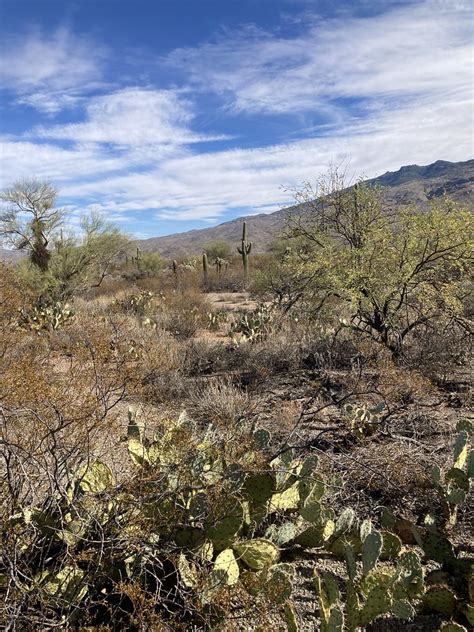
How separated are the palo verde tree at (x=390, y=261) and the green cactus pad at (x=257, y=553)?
544 centimetres

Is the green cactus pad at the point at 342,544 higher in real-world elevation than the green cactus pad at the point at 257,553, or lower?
lower

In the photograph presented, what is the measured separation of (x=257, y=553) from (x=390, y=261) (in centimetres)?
609

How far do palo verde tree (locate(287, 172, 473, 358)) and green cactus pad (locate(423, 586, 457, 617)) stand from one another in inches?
210

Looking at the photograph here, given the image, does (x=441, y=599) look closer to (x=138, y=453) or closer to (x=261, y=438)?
(x=261, y=438)

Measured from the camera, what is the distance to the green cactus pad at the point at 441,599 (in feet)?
8.86

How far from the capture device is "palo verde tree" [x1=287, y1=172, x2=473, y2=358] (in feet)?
24.9

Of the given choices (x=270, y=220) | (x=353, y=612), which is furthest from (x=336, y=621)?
(x=270, y=220)

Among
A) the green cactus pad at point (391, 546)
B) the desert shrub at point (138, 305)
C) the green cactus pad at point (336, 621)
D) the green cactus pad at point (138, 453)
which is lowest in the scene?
the green cactus pad at point (391, 546)

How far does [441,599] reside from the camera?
2707mm

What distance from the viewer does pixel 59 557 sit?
2.59m

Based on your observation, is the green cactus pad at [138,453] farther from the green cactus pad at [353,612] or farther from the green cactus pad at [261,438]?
the green cactus pad at [353,612]

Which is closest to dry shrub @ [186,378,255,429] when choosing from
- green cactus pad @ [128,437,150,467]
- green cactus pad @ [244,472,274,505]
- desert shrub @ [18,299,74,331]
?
green cactus pad @ [128,437,150,467]

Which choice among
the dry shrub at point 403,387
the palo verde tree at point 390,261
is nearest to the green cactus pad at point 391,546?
the dry shrub at point 403,387

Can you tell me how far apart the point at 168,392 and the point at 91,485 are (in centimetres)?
426
